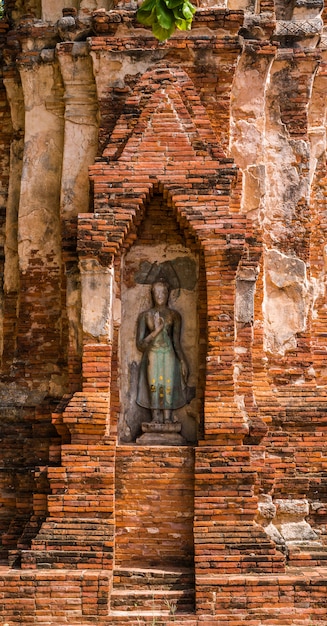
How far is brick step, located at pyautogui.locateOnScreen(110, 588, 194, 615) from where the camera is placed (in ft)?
34.4

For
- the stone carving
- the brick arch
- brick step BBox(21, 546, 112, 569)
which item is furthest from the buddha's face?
brick step BBox(21, 546, 112, 569)

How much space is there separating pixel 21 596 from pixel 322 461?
12.6ft

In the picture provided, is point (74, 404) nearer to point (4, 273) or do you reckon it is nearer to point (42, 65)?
point (4, 273)

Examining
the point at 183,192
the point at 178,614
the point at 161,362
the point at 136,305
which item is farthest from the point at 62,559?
the point at 183,192

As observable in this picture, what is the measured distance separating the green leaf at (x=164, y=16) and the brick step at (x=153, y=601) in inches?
229

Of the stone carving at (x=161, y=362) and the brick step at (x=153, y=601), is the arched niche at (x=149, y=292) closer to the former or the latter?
the stone carving at (x=161, y=362)

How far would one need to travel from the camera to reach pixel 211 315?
37.6 ft

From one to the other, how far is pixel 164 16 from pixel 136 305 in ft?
16.0

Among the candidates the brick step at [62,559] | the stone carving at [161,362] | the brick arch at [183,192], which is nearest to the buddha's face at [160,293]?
the stone carving at [161,362]

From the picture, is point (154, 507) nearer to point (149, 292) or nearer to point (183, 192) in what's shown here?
point (149, 292)

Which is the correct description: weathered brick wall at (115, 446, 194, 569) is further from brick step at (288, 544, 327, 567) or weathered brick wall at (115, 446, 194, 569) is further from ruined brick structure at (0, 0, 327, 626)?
brick step at (288, 544, 327, 567)

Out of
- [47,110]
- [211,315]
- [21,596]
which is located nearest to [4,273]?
[47,110]

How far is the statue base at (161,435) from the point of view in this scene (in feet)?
38.0

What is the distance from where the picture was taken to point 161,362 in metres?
11.8
